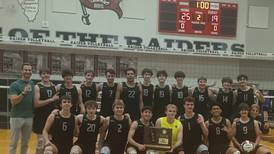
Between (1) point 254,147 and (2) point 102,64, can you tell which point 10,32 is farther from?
(1) point 254,147

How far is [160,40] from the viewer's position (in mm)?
11898

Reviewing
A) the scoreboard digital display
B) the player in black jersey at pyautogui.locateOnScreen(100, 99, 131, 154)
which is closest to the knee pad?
the player in black jersey at pyautogui.locateOnScreen(100, 99, 131, 154)

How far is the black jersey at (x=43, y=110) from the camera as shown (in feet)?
21.9

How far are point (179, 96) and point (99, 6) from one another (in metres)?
5.20

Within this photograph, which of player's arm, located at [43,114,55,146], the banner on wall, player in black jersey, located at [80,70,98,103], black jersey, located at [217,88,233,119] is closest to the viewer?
player's arm, located at [43,114,55,146]

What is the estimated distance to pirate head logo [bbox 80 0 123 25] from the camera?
11578 millimetres

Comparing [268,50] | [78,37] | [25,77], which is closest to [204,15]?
[268,50]

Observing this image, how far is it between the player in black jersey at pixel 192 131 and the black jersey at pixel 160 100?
0.69 m

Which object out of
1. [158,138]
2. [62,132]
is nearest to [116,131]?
[158,138]

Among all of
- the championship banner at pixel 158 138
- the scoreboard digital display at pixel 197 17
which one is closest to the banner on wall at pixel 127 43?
the scoreboard digital display at pixel 197 17

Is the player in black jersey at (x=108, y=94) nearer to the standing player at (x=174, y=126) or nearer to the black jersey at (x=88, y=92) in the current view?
the black jersey at (x=88, y=92)

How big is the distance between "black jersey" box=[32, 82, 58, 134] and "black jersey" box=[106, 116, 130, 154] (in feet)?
3.37

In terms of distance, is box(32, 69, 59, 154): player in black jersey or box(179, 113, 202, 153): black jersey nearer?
box(32, 69, 59, 154): player in black jersey

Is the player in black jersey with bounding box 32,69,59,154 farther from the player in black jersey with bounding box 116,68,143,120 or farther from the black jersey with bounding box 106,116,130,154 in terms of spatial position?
the player in black jersey with bounding box 116,68,143,120
